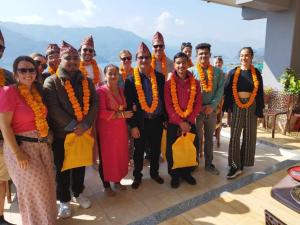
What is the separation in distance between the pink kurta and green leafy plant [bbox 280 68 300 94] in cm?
376

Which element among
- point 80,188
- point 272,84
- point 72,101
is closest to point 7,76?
point 72,101

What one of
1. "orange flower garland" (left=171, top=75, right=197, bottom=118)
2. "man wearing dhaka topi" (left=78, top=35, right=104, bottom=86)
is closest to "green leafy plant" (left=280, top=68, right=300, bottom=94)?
"orange flower garland" (left=171, top=75, right=197, bottom=118)

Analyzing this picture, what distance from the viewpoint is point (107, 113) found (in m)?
2.74

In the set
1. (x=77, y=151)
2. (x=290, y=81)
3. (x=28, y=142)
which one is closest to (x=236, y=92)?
(x=77, y=151)

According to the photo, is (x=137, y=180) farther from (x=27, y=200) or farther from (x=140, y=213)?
(x=27, y=200)

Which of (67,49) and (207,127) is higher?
(67,49)

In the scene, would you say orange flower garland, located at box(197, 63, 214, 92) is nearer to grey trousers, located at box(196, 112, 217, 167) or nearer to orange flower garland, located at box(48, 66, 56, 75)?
grey trousers, located at box(196, 112, 217, 167)

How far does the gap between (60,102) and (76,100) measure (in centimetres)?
14

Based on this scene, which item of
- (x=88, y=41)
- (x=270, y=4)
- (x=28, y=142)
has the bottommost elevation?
(x=28, y=142)

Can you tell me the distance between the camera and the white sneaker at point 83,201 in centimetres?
274

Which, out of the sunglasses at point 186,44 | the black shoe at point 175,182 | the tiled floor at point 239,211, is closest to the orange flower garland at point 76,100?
the tiled floor at point 239,211

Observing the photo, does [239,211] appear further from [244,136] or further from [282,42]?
[282,42]

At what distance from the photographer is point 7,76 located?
260 centimetres

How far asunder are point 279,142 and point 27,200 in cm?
420
